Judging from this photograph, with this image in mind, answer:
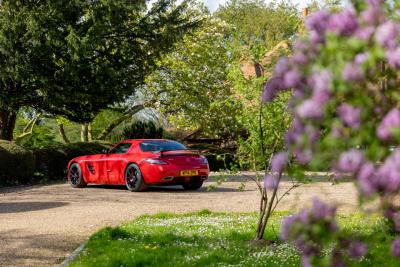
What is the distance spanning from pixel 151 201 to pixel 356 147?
37.9 feet

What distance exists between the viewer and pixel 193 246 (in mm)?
7281

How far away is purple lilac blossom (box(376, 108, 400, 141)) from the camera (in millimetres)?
1860

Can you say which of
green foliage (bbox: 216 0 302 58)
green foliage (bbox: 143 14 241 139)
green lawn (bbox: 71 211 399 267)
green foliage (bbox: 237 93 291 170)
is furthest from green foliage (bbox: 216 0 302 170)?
green foliage (bbox: 216 0 302 58)

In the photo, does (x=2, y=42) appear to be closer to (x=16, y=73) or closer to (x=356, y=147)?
(x=16, y=73)

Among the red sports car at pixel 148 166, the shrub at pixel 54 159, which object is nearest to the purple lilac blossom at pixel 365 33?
the red sports car at pixel 148 166

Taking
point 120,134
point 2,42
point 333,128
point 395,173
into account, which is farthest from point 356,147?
point 120,134

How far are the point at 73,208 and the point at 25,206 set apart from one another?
1.35 meters

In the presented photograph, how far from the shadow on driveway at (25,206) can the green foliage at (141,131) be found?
57.4 feet

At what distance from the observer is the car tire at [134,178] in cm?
1530

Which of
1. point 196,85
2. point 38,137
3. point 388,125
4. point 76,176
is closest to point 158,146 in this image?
point 76,176

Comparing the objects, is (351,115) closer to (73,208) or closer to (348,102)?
(348,102)

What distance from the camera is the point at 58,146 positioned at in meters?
22.2

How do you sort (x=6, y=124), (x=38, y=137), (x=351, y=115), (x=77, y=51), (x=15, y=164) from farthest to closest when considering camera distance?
(x=38, y=137) < (x=6, y=124) < (x=77, y=51) < (x=15, y=164) < (x=351, y=115)

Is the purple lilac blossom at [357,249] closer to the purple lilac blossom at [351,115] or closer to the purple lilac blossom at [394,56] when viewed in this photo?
the purple lilac blossom at [351,115]
